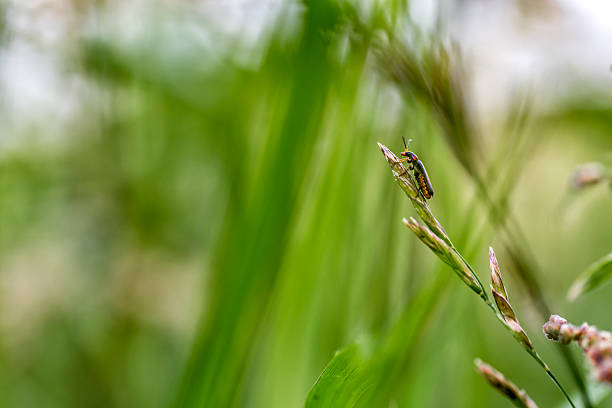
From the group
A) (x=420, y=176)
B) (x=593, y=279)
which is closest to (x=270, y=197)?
(x=420, y=176)

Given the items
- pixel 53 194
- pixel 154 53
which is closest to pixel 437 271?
pixel 154 53

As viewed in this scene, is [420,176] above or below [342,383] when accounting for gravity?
above

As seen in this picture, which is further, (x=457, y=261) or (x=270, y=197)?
(x=270, y=197)

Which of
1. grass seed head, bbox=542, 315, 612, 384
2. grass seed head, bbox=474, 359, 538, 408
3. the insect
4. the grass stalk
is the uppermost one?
the insect

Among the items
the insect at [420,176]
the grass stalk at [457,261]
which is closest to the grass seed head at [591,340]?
the grass stalk at [457,261]

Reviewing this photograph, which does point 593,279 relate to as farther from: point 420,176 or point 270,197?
point 270,197

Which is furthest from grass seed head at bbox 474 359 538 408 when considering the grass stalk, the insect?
the insect

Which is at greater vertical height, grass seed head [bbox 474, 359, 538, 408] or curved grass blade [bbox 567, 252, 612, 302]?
curved grass blade [bbox 567, 252, 612, 302]

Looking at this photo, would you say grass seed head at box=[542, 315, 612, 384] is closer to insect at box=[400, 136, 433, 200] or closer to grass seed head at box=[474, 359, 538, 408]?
grass seed head at box=[474, 359, 538, 408]
